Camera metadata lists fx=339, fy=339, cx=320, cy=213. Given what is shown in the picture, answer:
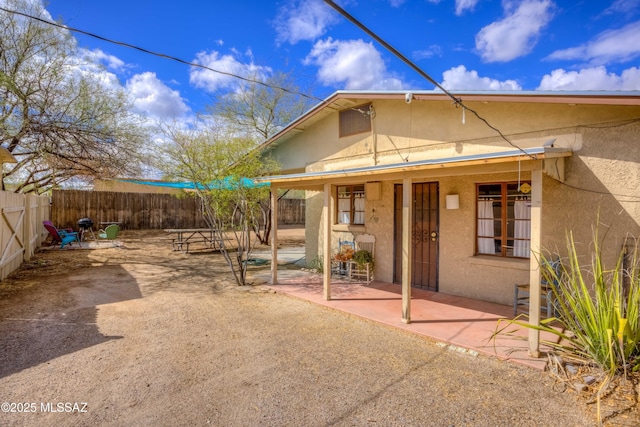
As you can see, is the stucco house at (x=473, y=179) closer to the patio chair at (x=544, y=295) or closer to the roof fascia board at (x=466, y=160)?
the roof fascia board at (x=466, y=160)

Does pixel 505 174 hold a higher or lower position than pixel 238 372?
higher

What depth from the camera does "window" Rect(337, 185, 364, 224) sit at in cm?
906

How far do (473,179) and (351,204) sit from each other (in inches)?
134

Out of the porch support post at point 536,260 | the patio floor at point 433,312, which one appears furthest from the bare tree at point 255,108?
the porch support post at point 536,260

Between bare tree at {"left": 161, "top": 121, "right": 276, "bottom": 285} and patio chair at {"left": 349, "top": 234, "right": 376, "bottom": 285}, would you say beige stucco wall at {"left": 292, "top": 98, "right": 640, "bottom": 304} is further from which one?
bare tree at {"left": 161, "top": 121, "right": 276, "bottom": 285}

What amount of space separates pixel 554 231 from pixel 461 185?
1826 millimetres

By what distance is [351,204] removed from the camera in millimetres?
9266

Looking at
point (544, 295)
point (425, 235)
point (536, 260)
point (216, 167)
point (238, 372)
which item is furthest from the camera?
point (216, 167)

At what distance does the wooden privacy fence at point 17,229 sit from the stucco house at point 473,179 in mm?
6529

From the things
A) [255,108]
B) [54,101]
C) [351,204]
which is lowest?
[351,204]

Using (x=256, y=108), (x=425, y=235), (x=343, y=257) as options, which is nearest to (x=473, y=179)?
(x=425, y=235)

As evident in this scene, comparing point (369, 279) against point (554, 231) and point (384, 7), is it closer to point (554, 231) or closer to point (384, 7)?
point (554, 231)

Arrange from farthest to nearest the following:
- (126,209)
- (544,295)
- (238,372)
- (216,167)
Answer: (126,209)
(216,167)
(544,295)
(238,372)

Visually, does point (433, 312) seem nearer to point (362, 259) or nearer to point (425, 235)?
point (425, 235)
